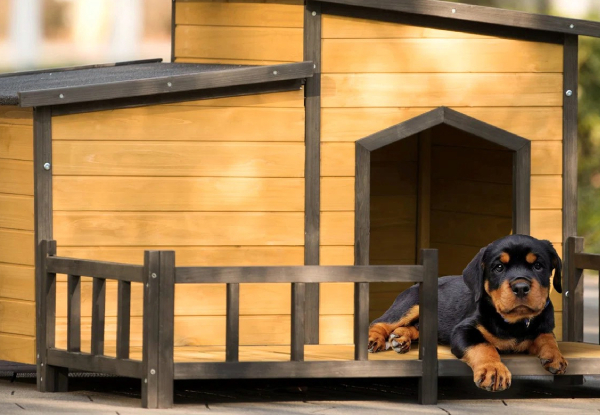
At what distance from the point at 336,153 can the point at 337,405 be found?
1524mm

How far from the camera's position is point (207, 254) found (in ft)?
21.6

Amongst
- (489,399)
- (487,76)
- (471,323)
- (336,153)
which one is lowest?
(489,399)

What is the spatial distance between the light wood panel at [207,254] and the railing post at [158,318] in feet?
2.45

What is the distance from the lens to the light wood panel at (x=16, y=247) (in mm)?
6379

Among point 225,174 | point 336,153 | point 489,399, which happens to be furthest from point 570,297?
point 225,174

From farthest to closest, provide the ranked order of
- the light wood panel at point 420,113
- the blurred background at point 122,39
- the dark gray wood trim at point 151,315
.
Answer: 1. the blurred background at point 122,39
2. the light wood panel at point 420,113
3. the dark gray wood trim at point 151,315

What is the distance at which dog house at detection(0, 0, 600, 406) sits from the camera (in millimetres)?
6012

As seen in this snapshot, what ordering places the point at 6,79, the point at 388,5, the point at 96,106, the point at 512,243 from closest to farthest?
the point at 512,243, the point at 96,106, the point at 388,5, the point at 6,79

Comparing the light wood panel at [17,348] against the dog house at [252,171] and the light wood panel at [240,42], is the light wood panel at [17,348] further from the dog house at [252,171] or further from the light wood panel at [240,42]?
the light wood panel at [240,42]

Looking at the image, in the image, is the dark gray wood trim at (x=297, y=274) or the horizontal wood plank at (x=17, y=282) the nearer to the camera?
the dark gray wood trim at (x=297, y=274)

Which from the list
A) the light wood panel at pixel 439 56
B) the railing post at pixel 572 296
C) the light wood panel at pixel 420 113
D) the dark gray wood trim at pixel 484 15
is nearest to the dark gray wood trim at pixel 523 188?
the light wood panel at pixel 420 113

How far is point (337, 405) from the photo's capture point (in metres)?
6.05

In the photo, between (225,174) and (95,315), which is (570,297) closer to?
(225,174)

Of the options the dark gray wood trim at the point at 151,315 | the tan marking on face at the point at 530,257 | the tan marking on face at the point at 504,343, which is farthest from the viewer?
the tan marking on face at the point at 504,343
